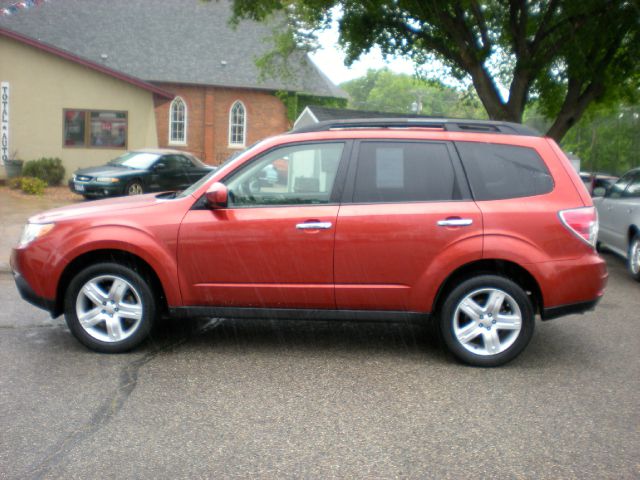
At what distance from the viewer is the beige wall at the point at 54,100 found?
24.5 m

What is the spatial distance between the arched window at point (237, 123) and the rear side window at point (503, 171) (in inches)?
1400

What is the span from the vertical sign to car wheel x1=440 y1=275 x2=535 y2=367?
2211cm

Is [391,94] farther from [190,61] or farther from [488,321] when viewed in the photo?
[488,321]

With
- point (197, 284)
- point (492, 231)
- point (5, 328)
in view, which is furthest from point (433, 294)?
point (5, 328)

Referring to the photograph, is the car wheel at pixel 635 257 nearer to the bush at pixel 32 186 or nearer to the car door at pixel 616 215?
the car door at pixel 616 215

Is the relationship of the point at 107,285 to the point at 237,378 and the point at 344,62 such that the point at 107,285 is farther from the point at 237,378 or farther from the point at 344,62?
the point at 344,62

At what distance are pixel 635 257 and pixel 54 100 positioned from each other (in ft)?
67.4

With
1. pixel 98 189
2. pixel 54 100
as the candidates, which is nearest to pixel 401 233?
pixel 98 189

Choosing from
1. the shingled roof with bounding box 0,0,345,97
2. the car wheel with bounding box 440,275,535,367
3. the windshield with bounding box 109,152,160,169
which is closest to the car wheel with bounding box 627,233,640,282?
the car wheel with bounding box 440,275,535,367

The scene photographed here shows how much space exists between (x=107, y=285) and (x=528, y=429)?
11.1 feet

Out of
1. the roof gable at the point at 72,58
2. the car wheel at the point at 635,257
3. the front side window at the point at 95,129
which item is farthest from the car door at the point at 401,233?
the front side window at the point at 95,129

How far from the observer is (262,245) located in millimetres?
5684

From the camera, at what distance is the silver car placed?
411 inches

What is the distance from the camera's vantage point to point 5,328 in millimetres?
6691
